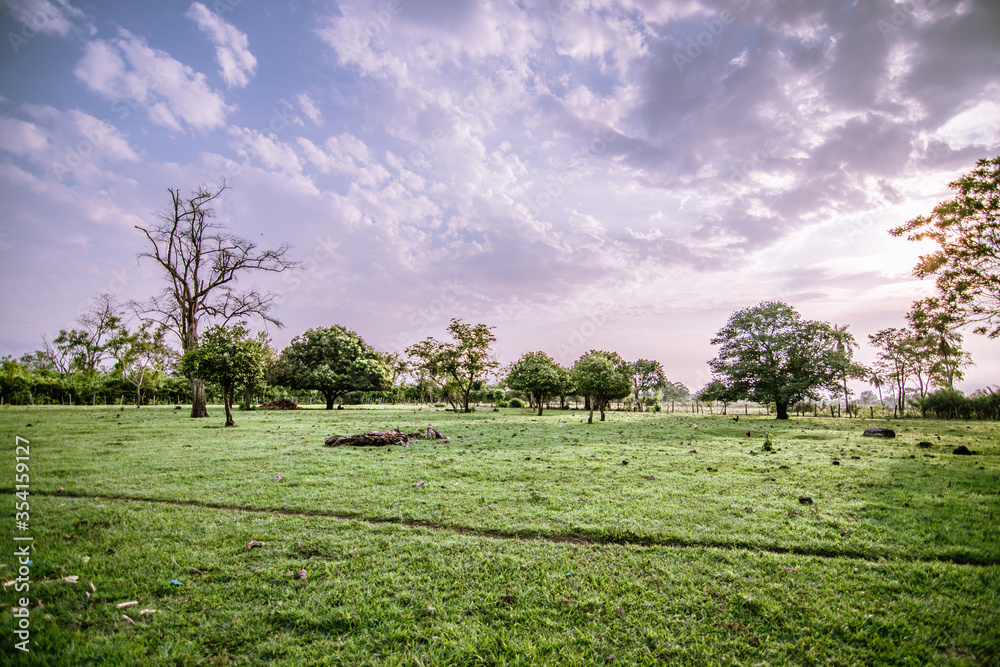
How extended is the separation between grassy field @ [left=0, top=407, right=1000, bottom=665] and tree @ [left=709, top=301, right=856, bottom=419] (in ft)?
93.4

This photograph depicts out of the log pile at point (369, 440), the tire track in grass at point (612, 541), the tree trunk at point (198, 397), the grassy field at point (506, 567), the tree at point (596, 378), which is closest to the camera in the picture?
the grassy field at point (506, 567)

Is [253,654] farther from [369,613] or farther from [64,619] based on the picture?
[64,619]

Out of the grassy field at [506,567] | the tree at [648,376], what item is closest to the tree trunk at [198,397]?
the grassy field at [506,567]

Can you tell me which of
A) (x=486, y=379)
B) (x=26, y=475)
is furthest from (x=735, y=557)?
(x=486, y=379)

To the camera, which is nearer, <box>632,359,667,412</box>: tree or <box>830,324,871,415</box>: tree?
<box>830,324,871,415</box>: tree

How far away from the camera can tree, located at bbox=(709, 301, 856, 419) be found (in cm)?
3319

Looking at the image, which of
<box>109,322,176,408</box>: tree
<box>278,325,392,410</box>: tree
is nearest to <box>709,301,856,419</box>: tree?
<box>278,325,392,410</box>: tree

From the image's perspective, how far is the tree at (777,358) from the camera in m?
33.2

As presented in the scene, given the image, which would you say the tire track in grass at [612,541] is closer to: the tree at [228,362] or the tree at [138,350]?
the tree at [228,362]

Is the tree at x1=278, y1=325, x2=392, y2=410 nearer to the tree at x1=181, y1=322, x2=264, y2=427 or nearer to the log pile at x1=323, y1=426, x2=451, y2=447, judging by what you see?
the tree at x1=181, y1=322, x2=264, y2=427

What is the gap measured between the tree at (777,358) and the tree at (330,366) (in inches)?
1497

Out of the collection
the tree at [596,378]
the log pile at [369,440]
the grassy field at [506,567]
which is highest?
the tree at [596,378]

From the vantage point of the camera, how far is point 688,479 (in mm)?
8648

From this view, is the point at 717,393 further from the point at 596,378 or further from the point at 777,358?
the point at 596,378
